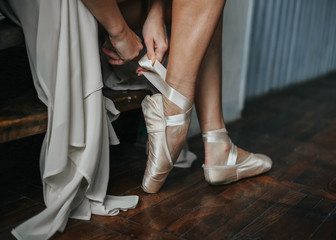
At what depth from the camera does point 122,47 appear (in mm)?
977

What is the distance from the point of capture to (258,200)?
1.03 metres

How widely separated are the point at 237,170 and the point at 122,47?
498 millimetres

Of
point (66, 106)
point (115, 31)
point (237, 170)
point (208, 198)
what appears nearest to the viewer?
point (66, 106)

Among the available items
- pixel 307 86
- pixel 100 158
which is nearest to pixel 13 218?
pixel 100 158

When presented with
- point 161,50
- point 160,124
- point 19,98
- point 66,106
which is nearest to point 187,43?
point 161,50

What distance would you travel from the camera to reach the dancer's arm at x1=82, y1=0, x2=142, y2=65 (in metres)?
0.88

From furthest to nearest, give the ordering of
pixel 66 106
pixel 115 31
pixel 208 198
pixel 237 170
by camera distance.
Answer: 1. pixel 237 170
2. pixel 208 198
3. pixel 115 31
4. pixel 66 106

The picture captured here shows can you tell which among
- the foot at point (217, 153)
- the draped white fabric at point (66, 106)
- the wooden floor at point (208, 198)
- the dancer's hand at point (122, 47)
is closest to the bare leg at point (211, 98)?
the foot at point (217, 153)

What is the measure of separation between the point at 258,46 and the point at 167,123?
177 cm

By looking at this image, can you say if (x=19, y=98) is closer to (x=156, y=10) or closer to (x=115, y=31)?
(x=115, y=31)

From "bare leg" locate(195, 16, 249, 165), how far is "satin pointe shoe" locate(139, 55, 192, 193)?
0.48ft

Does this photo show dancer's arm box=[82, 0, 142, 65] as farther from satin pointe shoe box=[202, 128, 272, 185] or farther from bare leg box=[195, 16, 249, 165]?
satin pointe shoe box=[202, 128, 272, 185]

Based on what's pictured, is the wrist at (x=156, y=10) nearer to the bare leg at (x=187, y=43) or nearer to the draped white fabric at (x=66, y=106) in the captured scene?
the bare leg at (x=187, y=43)

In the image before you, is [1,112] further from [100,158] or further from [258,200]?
[258,200]
